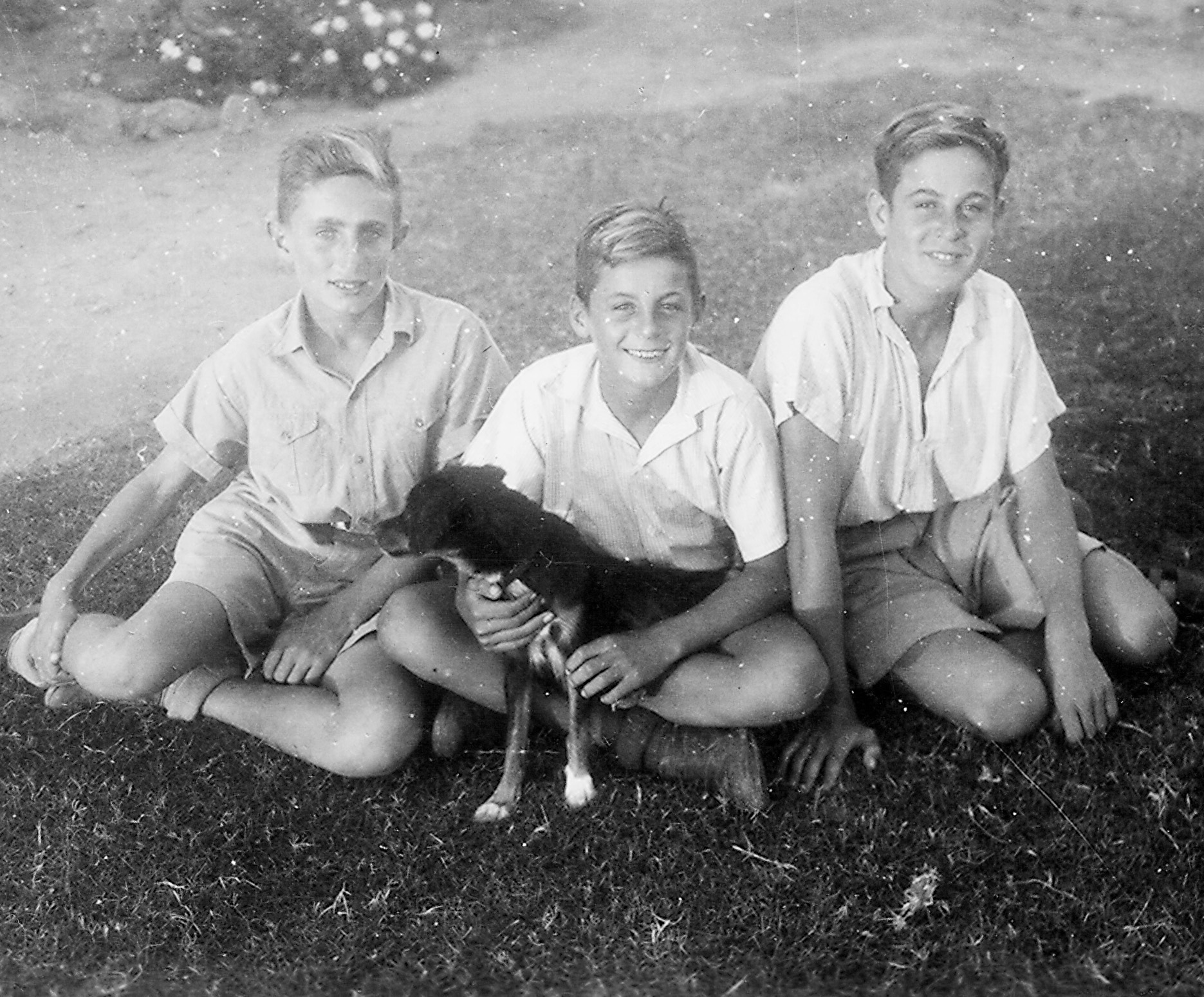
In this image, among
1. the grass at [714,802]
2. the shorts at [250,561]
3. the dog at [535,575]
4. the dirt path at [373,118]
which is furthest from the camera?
the shorts at [250,561]

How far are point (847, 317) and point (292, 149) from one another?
1140mm

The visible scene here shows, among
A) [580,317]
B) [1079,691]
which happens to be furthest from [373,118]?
[1079,691]

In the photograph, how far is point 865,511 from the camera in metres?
2.69

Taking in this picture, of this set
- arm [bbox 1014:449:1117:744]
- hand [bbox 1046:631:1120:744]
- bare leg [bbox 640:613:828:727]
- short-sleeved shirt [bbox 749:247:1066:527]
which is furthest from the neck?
hand [bbox 1046:631:1120:744]

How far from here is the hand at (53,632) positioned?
8.58 feet

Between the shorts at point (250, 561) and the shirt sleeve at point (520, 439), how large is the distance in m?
0.39

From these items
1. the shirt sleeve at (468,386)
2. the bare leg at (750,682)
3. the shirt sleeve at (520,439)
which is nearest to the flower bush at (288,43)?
the shirt sleeve at (468,386)

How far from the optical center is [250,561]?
270 centimetres

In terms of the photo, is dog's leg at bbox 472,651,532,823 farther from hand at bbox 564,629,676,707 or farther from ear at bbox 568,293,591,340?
ear at bbox 568,293,591,340

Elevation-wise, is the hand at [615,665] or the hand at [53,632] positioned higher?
the hand at [615,665]

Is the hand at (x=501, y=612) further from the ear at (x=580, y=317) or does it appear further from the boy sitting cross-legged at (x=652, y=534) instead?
the ear at (x=580, y=317)

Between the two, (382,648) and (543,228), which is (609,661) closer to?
(382,648)

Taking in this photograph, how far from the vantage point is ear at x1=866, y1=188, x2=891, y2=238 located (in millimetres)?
2533

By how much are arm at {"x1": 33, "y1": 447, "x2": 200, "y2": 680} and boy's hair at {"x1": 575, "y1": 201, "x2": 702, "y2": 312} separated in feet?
3.04
